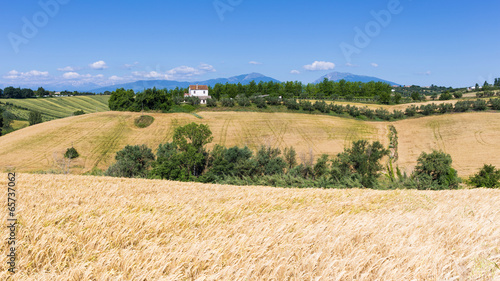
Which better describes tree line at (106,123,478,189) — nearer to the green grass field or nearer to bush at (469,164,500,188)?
bush at (469,164,500,188)

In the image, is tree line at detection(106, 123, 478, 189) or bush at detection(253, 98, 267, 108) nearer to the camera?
tree line at detection(106, 123, 478, 189)

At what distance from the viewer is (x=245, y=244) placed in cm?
458

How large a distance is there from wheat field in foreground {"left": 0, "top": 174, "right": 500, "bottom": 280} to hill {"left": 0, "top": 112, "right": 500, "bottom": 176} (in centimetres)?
4958

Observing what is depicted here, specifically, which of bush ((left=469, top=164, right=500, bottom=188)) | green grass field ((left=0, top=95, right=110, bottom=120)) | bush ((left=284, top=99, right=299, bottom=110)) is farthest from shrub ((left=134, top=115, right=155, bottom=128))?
green grass field ((left=0, top=95, right=110, bottom=120))

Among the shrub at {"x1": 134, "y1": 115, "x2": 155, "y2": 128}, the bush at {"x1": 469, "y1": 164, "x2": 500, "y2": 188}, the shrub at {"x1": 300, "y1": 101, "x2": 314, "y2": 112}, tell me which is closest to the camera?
the bush at {"x1": 469, "y1": 164, "x2": 500, "y2": 188}

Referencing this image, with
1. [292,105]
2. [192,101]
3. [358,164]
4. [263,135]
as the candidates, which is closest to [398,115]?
[292,105]

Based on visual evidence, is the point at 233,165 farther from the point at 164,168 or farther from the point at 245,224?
the point at 245,224

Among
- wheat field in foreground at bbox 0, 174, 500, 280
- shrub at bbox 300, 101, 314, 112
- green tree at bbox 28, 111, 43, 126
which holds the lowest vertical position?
green tree at bbox 28, 111, 43, 126

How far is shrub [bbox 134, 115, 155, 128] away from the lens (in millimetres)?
84500

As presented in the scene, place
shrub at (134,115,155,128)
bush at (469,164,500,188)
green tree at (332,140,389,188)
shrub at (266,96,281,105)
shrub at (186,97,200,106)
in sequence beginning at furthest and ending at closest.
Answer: shrub at (266,96,281,105)
shrub at (186,97,200,106)
shrub at (134,115,155,128)
green tree at (332,140,389,188)
bush at (469,164,500,188)

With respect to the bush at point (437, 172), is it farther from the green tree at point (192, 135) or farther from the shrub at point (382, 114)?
the shrub at point (382, 114)

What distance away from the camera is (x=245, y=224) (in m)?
5.91

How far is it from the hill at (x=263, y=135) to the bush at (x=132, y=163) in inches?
528

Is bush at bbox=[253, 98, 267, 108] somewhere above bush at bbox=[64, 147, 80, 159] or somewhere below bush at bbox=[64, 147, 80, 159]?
above
